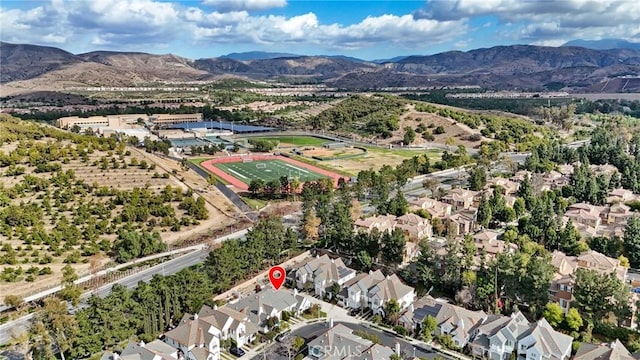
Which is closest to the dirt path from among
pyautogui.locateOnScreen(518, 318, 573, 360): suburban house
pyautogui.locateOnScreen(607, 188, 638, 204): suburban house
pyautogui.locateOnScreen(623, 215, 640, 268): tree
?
pyautogui.locateOnScreen(518, 318, 573, 360): suburban house

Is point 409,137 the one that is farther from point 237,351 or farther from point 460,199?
point 237,351

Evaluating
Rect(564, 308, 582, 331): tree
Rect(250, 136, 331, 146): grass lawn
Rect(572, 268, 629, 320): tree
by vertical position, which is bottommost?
Rect(250, 136, 331, 146): grass lawn

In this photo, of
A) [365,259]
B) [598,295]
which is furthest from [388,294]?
[598,295]

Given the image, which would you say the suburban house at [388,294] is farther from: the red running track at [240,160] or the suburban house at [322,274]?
the red running track at [240,160]

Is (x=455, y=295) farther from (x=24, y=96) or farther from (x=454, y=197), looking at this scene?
(x=24, y=96)

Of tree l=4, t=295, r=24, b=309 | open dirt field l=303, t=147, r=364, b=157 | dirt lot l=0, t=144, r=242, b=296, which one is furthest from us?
open dirt field l=303, t=147, r=364, b=157

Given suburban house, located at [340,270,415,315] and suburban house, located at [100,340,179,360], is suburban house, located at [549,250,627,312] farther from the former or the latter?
suburban house, located at [100,340,179,360]
